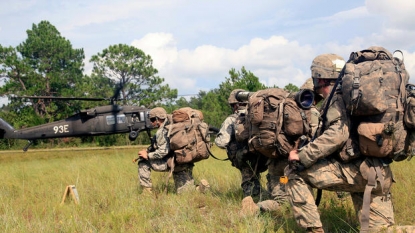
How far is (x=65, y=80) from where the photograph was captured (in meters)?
38.7

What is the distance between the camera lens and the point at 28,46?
3891 centimetres

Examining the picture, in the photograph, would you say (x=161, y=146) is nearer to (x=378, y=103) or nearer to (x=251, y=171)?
(x=251, y=171)

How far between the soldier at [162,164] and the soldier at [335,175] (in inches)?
122

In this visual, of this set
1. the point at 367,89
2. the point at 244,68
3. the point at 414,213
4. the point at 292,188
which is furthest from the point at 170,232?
the point at 244,68

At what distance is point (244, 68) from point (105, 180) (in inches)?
1000

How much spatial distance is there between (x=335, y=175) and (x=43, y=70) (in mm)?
39038

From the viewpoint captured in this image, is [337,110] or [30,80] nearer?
[337,110]

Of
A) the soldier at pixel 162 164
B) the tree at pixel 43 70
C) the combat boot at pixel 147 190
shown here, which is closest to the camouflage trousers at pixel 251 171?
the soldier at pixel 162 164

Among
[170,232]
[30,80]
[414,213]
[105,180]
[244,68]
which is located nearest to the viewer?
[170,232]

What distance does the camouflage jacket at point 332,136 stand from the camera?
342cm

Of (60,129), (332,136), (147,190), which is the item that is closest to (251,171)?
(147,190)

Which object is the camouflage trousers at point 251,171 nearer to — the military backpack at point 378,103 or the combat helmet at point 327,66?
the combat helmet at point 327,66

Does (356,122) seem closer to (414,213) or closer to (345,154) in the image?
(345,154)

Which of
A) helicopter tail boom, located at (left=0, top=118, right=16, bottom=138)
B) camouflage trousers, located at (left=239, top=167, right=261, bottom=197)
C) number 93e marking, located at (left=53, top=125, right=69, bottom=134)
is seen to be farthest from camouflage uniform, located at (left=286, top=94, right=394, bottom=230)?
helicopter tail boom, located at (left=0, top=118, right=16, bottom=138)
